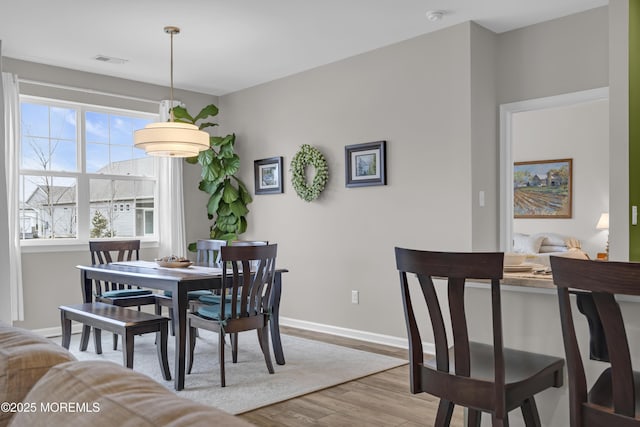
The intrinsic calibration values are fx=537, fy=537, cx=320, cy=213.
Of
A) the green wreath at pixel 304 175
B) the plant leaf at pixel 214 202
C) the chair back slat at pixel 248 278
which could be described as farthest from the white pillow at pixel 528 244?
the chair back slat at pixel 248 278

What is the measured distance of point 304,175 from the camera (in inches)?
217

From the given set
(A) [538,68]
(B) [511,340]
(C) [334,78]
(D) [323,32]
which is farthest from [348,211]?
(B) [511,340]

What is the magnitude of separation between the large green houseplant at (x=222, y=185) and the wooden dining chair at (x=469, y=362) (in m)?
4.26

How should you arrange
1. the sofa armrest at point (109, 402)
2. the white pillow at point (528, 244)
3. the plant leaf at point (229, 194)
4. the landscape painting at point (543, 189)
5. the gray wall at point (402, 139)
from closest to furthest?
1. the sofa armrest at point (109, 402)
2. the gray wall at point (402, 139)
3. the plant leaf at point (229, 194)
4. the white pillow at point (528, 244)
5. the landscape painting at point (543, 189)

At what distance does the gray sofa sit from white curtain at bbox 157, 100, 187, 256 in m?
5.02

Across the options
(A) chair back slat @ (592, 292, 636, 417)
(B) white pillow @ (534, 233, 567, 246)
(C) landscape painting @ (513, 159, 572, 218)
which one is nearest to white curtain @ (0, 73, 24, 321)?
(A) chair back slat @ (592, 292, 636, 417)

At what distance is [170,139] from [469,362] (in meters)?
2.86

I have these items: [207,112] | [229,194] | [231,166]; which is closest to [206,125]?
[207,112]

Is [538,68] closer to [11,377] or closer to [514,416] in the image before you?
[514,416]

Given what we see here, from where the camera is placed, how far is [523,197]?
7.84m

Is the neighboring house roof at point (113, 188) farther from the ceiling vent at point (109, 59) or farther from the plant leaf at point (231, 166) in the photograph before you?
the ceiling vent at point (109, 59)

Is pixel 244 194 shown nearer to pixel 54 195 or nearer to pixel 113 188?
pixel 113 188

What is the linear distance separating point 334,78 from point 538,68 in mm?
1881

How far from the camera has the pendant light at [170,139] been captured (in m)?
3.95
